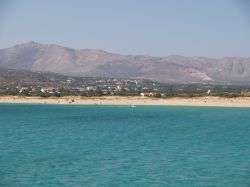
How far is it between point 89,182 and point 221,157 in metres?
10.3

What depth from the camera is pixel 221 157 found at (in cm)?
3066

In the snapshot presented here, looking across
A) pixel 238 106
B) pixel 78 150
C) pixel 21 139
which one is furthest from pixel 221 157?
pixel 238 106

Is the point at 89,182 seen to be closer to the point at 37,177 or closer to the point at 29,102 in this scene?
the point at 37,177

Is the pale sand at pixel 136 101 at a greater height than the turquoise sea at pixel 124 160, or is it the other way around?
the pale sand at pixel 136 101

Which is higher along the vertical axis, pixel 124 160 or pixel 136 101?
pixel 136 101

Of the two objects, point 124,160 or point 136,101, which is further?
point 136,101

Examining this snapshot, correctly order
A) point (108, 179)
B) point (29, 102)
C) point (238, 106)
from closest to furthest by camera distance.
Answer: point (108, 179) < point (238, 106) < point (29, 102)

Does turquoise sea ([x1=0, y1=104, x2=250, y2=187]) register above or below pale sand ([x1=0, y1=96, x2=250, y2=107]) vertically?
below

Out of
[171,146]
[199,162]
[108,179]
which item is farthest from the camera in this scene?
[171,146]

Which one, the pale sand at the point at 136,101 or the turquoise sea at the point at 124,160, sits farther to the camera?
the pale sand at the point at 136,101

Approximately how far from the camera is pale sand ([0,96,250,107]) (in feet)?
354

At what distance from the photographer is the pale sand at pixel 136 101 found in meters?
108

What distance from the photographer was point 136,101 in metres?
114

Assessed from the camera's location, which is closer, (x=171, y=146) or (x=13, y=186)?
(x=13, y=186)
